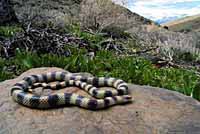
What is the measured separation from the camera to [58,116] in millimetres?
4750

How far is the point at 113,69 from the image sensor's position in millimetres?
9891


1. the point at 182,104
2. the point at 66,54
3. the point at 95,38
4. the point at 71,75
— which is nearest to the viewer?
the point at 182,104

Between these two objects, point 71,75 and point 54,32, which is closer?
point 71,75

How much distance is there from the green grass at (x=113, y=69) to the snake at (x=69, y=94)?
2.85m

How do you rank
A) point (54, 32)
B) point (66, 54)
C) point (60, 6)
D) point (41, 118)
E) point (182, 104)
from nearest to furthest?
1. point (41, 118)
2. point (182, 104)
3. point (66, 54)
4. point (54, 32)
5. point (60, 6)

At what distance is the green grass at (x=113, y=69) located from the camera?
8.97 metres

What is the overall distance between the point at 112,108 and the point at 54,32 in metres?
8.11

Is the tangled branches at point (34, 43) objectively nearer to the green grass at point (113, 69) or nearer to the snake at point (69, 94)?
the green grass at point (113, 69)

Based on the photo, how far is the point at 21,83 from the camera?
5.48 m

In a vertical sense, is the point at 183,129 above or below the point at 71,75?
below

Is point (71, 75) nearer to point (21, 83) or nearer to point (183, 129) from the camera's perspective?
point (21, 83)

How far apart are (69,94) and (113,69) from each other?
195 inches

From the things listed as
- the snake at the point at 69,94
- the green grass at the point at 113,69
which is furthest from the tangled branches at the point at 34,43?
the snake at the point at 69,94

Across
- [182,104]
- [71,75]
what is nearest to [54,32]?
[71,75]
